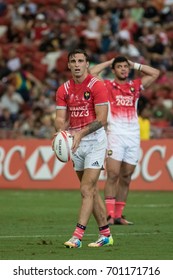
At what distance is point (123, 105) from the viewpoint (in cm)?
1792

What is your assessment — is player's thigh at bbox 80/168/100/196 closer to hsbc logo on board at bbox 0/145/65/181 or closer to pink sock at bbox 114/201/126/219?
pink sock at bbox 114/201/126/219

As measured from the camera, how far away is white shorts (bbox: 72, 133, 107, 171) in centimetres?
1383

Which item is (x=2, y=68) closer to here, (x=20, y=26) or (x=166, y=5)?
(x=20, y=26)

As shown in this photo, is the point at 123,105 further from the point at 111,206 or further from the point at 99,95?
the point at 99,95

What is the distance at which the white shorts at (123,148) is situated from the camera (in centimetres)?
1795

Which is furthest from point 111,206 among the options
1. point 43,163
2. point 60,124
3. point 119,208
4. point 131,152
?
point 43,163

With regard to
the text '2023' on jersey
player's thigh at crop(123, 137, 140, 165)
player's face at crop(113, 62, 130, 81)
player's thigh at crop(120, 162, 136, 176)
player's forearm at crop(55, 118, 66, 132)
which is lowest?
player's thigh at crop(120, 162, 136, 176)

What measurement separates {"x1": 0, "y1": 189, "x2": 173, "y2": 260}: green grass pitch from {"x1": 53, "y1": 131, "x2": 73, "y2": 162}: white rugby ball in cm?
115

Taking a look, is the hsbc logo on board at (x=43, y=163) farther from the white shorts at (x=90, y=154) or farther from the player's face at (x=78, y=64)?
the player's face at (x=78, y=64)

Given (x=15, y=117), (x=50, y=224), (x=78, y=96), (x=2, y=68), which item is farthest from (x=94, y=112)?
(x=2, y=68)

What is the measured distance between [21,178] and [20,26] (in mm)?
8064

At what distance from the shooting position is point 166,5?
34.5m

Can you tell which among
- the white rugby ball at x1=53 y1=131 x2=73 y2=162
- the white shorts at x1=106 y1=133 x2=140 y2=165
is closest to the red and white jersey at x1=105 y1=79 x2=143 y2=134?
the white shorts at x1=106 y1=133 x2=140 y2=165

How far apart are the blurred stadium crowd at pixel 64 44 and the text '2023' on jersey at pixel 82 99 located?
43.0 feet
